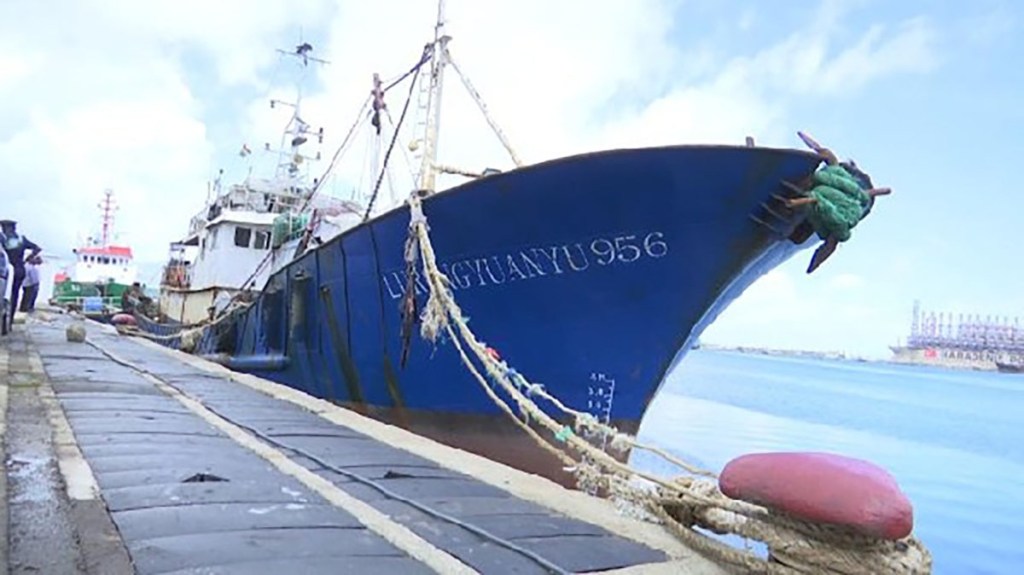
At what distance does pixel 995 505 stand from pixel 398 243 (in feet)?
42.8

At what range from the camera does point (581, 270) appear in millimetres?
7121

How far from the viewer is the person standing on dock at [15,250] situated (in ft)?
34.2

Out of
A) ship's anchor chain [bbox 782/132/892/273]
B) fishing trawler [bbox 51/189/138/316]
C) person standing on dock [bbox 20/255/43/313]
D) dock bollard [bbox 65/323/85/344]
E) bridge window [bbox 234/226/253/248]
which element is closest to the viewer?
ship's anchor chain [bbox 782/132/892/273]

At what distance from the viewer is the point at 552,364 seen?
7.48m

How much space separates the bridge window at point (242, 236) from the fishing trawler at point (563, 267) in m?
8.49

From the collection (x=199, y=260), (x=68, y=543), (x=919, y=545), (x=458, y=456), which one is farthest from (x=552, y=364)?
(x=199, y=260)

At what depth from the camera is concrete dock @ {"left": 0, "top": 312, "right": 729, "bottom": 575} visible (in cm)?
243

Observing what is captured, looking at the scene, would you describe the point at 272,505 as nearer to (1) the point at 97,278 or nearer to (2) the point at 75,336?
(2) the point at 75,336

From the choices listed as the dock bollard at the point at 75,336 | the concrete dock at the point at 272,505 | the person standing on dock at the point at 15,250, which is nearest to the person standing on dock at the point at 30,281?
the person standing on dock at the point at 15,250

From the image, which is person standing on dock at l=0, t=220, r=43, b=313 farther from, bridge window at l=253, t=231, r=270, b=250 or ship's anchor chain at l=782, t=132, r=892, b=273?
ship's anchor chain at l=782, t=132, r=892, b=273

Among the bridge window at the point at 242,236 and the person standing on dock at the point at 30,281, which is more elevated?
the bridge window at the point at 242,236

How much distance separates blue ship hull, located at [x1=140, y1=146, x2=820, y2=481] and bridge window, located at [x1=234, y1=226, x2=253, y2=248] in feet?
30.3

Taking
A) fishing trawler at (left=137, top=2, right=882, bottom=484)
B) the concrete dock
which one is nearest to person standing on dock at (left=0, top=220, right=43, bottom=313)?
fishing trawler at (left=137, top=2, right=882, bottom=484)

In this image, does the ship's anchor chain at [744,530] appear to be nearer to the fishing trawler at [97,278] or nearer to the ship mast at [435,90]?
the ship mast at [435,90]
